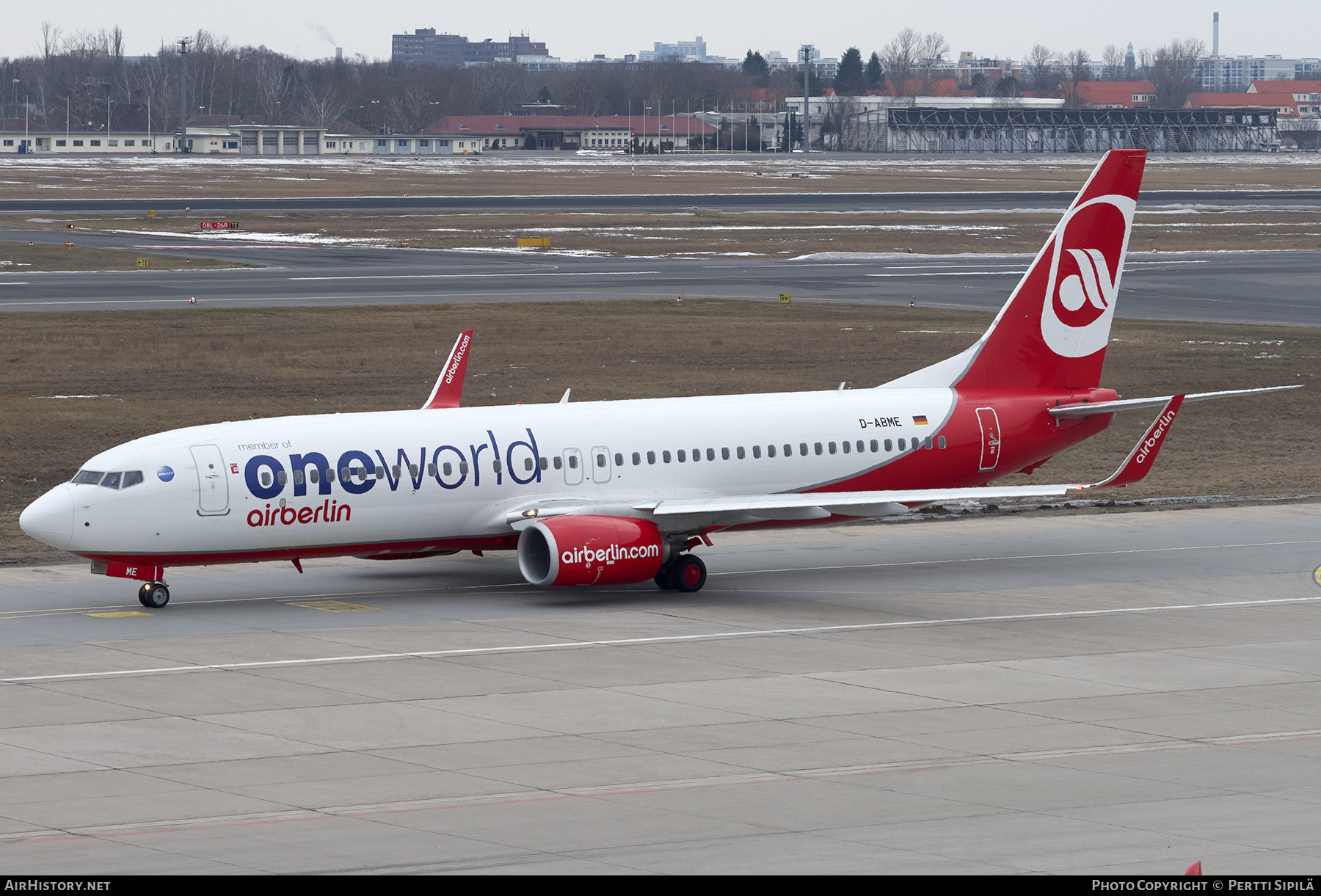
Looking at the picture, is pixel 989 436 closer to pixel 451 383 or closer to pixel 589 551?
pixel 589 551

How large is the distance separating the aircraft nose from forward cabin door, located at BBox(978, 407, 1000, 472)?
19.5 m

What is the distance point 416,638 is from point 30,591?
9107 millimetres

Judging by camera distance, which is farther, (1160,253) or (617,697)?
(1160,253)

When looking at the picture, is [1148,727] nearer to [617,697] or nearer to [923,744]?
[923,744]

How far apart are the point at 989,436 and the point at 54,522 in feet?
65.7

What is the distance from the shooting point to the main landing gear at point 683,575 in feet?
122

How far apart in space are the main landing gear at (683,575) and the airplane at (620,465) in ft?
0.15

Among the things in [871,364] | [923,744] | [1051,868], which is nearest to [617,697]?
[923,744]

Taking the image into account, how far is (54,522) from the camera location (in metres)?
33.3

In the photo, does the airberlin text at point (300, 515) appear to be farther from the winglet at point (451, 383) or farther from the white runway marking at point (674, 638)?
the winglet at point (451, 383)

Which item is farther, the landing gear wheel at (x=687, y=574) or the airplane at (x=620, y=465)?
the landing gear wheel at (x=687, y=574)

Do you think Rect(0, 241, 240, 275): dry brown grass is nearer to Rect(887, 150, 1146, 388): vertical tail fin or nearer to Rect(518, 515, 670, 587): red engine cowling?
Rect(887, 150, 1146, 388): vertical tail fin

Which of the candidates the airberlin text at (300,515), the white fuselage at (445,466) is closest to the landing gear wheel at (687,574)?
the white fuselage at (445,466)

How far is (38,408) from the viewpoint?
56.1 m
